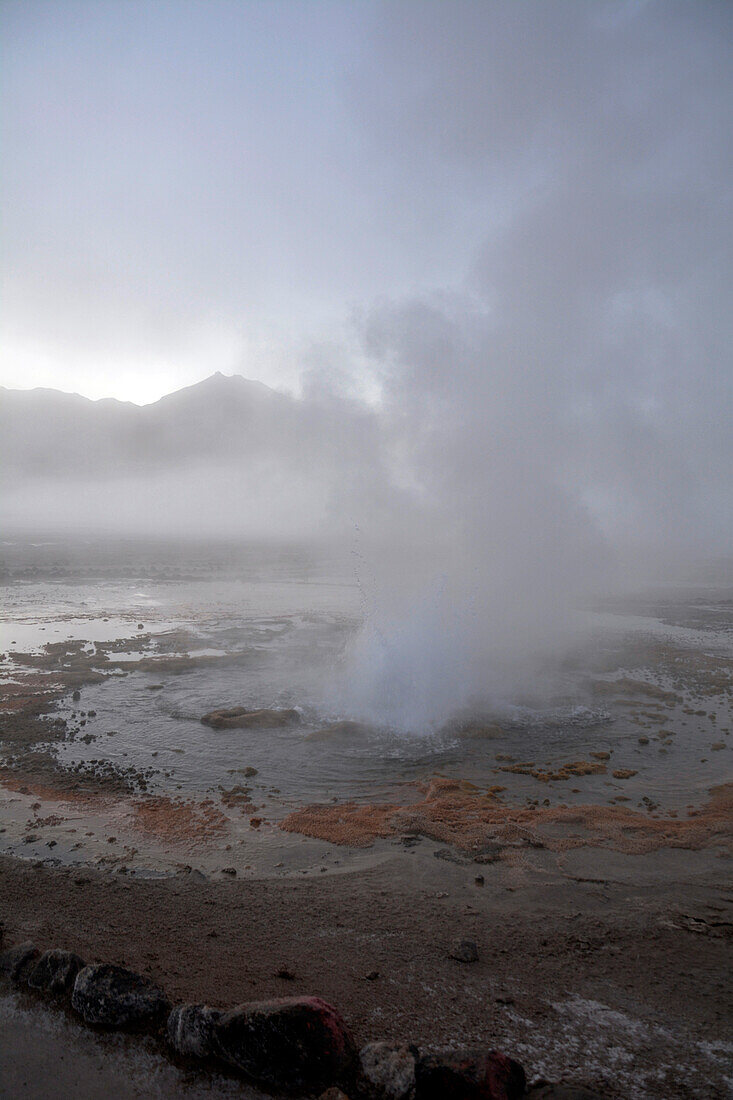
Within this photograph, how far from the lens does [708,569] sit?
77.1 metres

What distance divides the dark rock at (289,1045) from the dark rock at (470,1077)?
2.35 ft

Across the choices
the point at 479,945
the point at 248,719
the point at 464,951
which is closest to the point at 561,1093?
the point at 464,951

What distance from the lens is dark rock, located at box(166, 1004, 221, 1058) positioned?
4.75 m

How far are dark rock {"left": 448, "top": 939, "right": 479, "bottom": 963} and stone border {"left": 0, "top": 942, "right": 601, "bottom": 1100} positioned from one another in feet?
4.79

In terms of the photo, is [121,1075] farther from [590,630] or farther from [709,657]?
[590,630]

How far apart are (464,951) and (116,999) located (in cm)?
375

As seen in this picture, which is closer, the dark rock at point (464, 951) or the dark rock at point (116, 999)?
the dark rock at point (116, 999)

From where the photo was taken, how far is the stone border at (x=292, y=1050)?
429 centimetres

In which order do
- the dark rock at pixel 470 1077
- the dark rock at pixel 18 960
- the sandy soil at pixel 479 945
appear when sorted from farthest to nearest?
the dark rock at pixel 18 960 < the sandy soil at pixel 479 945 < the dark rock at pixel 470 1077

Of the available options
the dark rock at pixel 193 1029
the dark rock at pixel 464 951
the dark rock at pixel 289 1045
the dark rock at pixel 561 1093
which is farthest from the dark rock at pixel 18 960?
the dark rock at pixel 561 1093

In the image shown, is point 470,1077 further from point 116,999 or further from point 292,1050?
point 116,999

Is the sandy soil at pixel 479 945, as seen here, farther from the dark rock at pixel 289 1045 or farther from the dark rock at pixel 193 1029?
the dark rock at pixel 289 1045

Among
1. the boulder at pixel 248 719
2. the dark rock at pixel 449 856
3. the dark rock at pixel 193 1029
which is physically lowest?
the dark rock at pixel 449 856

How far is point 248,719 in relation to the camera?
15.0 m
